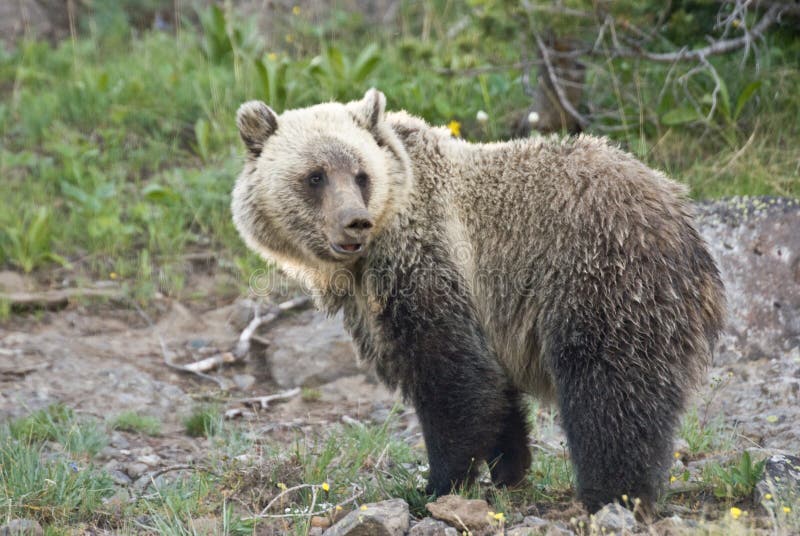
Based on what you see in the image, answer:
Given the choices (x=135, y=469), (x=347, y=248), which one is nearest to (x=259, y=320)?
(x=135, y=469)

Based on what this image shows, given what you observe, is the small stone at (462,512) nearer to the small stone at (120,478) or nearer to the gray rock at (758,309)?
the small stone at (120,478)

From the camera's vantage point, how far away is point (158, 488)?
4.73 m

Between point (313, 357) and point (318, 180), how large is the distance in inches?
95.4

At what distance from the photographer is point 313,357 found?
687 cm

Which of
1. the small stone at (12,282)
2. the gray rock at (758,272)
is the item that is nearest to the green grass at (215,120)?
the small stone at (12,282)

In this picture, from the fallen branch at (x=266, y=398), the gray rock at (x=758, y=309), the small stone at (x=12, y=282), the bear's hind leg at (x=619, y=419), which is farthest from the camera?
the small stone at (x=12, y=282)

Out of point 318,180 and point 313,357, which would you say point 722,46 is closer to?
point 313,357

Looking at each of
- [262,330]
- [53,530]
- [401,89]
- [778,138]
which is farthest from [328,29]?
[53,530]

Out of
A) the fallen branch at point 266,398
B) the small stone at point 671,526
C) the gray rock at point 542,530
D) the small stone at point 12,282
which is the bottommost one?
the fallen branch at point 266,398

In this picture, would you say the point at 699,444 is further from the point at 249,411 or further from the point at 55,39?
the point at 55,39

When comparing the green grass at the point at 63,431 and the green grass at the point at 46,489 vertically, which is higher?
the green grass at the point at 46,489

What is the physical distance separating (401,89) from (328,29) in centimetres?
263

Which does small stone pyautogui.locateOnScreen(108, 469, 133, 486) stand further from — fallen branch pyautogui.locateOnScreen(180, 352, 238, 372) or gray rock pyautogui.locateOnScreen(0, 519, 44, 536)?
fallen branch pyautogui.locateOnScreen(180, 352, 238, 372)

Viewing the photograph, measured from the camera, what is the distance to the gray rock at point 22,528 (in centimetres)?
393
